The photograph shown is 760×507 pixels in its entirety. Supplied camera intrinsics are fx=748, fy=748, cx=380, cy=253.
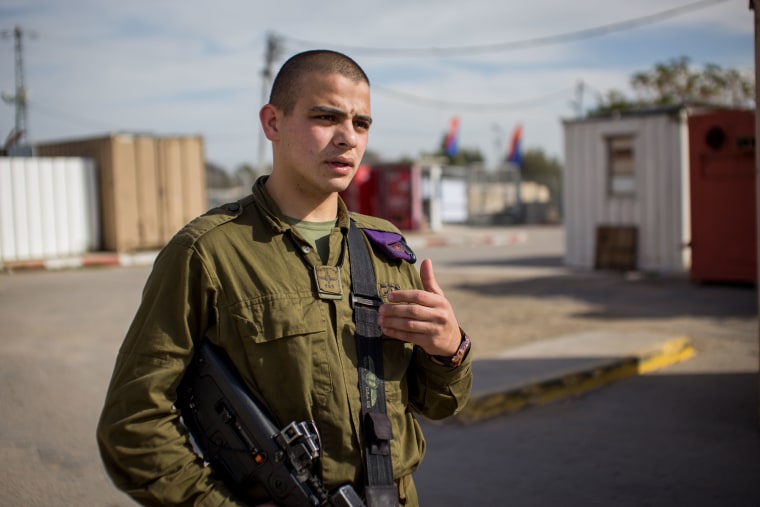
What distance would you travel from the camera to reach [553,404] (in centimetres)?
571

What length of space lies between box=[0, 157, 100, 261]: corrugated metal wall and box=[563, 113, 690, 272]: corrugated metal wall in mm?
11488

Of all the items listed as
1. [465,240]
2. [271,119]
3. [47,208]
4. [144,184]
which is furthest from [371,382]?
[465,240]

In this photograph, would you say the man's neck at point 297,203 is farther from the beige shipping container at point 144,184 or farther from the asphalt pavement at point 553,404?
the beige shipping container at point 144,184

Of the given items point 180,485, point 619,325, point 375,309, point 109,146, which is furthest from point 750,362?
point 109,146

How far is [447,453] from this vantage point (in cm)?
461

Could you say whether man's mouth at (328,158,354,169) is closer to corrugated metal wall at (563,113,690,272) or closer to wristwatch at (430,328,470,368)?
wristwatch at (430,328,470,368)

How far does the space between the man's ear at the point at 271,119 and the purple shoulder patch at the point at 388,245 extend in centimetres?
37

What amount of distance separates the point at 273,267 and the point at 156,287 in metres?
0.29

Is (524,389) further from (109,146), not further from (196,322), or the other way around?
(109,146)

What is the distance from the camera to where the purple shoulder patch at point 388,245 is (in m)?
2.11

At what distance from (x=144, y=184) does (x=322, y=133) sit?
57.7 feet

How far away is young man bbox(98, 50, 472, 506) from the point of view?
1.73 metres

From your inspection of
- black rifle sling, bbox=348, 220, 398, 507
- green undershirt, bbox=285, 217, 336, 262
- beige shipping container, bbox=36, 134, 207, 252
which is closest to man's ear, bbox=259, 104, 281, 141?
green undershirt, bbox=285, 217, 336, 262

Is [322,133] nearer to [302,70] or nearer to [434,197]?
[302,70]
